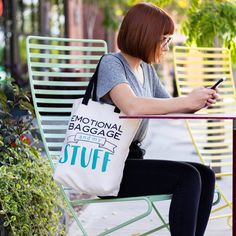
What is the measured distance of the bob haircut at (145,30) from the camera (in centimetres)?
327

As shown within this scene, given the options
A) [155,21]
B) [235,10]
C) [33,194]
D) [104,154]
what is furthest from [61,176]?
[235,10]

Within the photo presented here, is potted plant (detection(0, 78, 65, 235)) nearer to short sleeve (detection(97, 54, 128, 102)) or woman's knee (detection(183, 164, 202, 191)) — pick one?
short sleeve (detection(97, 54, 128, 102))

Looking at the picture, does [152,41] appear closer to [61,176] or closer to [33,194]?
[61,176]

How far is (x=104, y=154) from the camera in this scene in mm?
3223

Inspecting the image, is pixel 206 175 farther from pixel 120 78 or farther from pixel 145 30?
pixel 145 30

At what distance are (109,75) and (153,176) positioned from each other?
0.50m

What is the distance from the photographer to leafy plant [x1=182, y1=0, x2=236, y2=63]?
239 inches

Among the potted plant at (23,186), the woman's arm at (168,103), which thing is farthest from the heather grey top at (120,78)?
the potted plant at (23,186)

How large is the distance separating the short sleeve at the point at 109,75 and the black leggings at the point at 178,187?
37 centimetres

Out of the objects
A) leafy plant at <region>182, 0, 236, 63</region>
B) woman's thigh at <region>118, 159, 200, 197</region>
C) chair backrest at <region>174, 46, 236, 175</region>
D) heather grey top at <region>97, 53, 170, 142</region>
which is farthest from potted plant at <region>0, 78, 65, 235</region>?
leafy plant at <region>182, 0, 236, 63</region>

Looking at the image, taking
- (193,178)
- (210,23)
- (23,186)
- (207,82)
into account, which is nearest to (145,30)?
(193,178)

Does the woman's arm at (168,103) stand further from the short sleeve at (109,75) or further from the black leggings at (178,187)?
the black leggings at (178,187)

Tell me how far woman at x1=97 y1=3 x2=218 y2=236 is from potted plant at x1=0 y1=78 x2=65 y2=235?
21.1 inches

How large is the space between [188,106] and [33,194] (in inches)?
40.8
